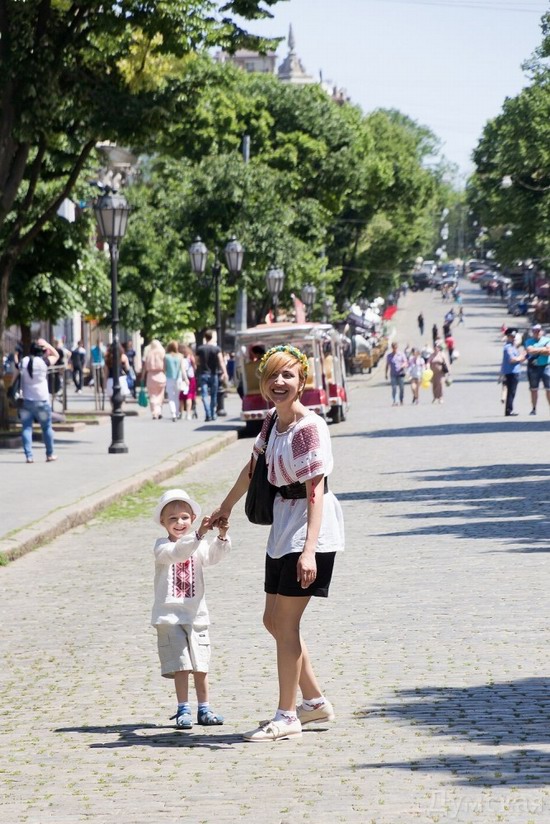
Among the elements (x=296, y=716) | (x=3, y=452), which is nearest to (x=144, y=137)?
(x=3, y=452)

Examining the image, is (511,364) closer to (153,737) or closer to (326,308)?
(153,737)

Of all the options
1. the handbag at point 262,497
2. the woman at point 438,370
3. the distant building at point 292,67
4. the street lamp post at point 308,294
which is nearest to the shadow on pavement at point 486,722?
the handbag at point 262,497

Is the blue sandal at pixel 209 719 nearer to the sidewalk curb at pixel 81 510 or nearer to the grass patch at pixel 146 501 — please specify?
the sidewalk curb at pixel 81 510

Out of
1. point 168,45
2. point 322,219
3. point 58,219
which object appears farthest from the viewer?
point 322,219

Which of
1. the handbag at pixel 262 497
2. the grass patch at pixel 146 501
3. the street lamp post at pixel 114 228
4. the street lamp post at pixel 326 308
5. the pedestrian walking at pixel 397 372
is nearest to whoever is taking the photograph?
the handbag at pixel 262 497

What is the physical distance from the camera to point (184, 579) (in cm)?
729

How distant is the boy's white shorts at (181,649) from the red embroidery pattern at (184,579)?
137mm

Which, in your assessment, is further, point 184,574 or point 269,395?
point 184,574

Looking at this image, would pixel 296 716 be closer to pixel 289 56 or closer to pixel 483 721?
pixel 483 721

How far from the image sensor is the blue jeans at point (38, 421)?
77.3 feet

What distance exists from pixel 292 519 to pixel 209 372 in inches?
1174

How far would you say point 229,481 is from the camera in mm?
21328

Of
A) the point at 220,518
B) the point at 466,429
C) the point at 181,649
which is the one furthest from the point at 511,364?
the point at 220,518

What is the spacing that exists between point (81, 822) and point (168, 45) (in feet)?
63.5
